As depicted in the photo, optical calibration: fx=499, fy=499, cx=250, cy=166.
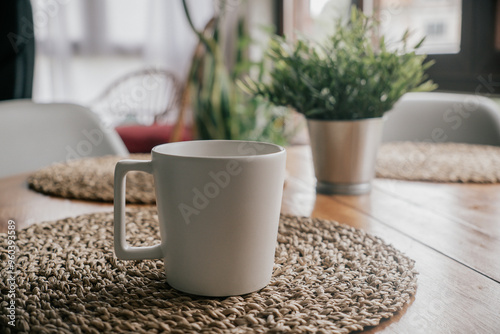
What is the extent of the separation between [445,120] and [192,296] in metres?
1.20

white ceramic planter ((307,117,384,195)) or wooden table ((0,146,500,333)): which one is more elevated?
white ceramic planter ((307,117,384,195))

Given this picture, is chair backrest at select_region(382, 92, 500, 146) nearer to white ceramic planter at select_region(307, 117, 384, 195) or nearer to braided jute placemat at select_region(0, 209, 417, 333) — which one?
white ceramic planter at select_region(307, 117, 384, 195)

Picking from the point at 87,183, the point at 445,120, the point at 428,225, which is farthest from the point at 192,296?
the point at 445,120

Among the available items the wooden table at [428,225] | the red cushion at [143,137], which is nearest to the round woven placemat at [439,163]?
the wooden table at [428,225]

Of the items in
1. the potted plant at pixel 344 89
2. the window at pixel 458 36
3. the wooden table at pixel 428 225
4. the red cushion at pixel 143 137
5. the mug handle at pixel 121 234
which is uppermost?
the window at pixel 458 36

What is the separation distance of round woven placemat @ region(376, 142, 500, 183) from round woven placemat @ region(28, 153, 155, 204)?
15.0 inches

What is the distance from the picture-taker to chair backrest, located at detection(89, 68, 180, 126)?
12.0 feet

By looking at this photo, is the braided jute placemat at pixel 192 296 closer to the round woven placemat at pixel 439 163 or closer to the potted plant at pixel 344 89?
the potted plant at pixel 344 89

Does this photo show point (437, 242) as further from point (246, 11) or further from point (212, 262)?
point (246, 11)

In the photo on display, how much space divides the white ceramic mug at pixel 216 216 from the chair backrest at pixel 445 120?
1.06 meters

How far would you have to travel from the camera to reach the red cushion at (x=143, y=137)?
2.68m

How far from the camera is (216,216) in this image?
35cm

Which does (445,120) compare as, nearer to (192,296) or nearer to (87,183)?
(87,183)

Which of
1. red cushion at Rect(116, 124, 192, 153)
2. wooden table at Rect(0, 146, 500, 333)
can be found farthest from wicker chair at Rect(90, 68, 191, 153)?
wooden table at Rect(0, 146, 500, 333)
